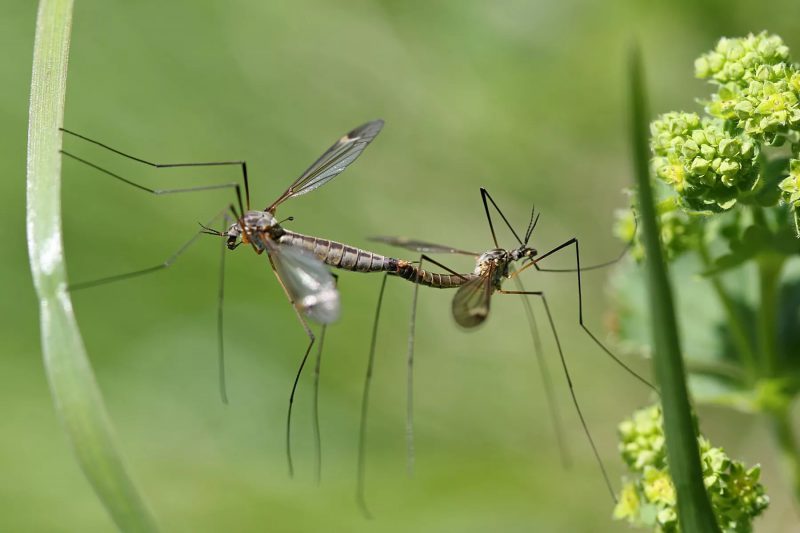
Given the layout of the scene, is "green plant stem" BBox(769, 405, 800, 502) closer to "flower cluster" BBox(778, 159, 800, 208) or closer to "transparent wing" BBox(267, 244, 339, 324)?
"flower cluster" BBox(778, 159, 800, 208)

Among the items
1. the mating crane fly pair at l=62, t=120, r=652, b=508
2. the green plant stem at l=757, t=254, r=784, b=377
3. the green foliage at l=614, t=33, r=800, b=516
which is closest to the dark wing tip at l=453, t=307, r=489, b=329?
the mating crane fly pair at l=62, t=120, r=652, b=508

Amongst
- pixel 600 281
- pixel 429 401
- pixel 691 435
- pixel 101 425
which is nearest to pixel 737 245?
pixel 691 435

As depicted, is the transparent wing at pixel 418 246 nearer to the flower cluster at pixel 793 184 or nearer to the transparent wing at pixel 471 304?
the transparent wing at pixel 471 304

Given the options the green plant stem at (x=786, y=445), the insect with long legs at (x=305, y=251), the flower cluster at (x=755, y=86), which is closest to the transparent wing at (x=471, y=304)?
the insect with long legs at (x=305, y=251)

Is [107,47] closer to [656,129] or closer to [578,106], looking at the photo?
[578,106]

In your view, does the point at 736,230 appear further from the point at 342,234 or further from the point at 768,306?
the point at 342,234

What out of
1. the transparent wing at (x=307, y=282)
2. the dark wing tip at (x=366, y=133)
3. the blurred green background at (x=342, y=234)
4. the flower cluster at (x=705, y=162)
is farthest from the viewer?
the blurred green background at (x=342, y=234)
